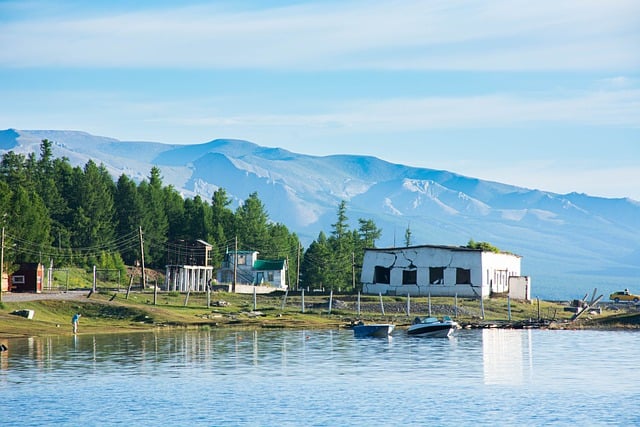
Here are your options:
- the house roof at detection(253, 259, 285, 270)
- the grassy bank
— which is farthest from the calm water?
the house roof at detection(253, 259, 285, 270)

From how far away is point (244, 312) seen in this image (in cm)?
10650

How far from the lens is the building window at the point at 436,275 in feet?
427

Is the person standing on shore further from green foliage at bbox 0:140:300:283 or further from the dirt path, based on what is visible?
green foliage at bbox 0:140:300:283

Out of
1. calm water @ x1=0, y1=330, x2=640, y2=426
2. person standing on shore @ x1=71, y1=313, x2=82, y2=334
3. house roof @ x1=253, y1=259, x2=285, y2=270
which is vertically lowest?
calm water @ x1=0, y1=330, x2=640, y2=426

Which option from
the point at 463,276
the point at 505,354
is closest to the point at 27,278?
the point at 463,276

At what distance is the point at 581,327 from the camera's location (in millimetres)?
107875

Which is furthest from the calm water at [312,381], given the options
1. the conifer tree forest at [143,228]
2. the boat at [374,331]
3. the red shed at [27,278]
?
the conifer tree forest at [143,228]

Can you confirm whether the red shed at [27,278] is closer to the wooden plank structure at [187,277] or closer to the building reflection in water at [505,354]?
the wooden plank structure at [187,277]

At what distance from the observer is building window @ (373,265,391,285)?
440 ft

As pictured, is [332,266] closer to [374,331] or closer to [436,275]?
[436,275]

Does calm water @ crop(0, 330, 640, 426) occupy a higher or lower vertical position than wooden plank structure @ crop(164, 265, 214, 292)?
lower

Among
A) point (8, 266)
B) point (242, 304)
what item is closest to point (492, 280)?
point (242, 304)

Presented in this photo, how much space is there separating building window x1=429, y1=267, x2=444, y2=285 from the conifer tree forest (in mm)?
25961

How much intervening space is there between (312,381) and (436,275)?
7058 centimetres
